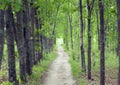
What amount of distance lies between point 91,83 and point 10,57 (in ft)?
20.4

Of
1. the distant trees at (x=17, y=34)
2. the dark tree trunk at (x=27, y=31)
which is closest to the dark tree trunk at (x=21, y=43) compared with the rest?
the distant trees at (x=17, y=34)

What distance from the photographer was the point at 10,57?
1323 centimetres

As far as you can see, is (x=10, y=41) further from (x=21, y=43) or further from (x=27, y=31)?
(x=27, y=31)

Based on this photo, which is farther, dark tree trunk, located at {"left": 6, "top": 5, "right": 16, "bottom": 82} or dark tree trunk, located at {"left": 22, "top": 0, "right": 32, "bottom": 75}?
dark tree trunk, located at {"left": 22, "top": 0, "right": 32, "bottom": 75}

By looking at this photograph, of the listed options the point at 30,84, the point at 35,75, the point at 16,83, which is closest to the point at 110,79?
the point at 35,75

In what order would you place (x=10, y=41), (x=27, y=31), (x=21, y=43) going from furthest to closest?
1. (x=27, y=31)
2. (x=21, y=43)
3. (x=10, y=41)

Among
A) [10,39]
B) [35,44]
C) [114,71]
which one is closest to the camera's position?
[10,39]

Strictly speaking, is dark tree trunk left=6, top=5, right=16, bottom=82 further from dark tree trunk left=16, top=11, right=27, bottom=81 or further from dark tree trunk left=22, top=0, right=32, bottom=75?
dark tree trunk left=22, top=0, right=32, bottom=75

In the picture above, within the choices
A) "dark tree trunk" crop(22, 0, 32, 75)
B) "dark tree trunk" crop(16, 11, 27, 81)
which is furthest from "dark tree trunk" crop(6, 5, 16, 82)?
"dark tree trunk" crop(22, 0, 32, 75)

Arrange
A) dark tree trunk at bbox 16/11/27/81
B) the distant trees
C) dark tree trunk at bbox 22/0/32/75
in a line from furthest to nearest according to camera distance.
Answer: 1. dark tree trunk at bbox 22/0/32/75
2. dark tree trunk at bbox 16/11/27/81
3. the distant trees

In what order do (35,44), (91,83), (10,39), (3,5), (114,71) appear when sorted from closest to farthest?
(3,5) → (10,39) → (91,83) → (35,44) → (114,71)

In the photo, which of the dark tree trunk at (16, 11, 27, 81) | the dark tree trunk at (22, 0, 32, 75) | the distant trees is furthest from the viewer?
the dark tree trunk at (22, 0, 32, 75)

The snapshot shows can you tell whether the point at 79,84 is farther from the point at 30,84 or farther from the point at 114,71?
the point at 114,71

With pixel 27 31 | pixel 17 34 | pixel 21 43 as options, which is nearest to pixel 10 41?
pixel 21 43
